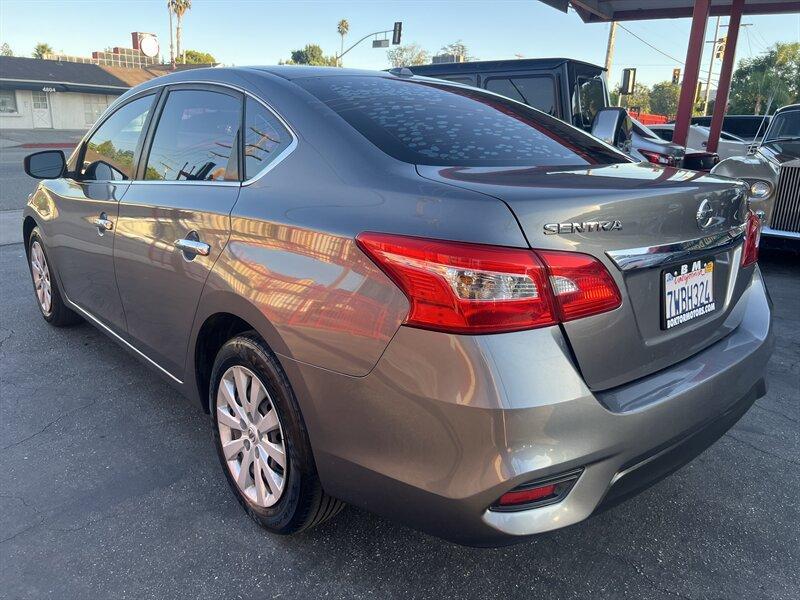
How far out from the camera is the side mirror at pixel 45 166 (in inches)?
152

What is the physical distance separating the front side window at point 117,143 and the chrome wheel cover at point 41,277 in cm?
101

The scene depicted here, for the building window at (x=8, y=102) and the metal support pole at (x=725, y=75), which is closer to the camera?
the metal support pole at (x=725, y=75)

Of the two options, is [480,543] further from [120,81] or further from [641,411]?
[120,81]

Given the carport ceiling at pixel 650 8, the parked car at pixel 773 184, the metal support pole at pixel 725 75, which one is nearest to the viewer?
the parked car at pixel 773 184

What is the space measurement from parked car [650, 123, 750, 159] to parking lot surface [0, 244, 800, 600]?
1184 centimetres

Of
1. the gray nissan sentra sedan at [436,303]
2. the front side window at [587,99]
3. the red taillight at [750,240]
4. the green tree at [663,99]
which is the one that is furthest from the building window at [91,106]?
the green tree at [663,99]

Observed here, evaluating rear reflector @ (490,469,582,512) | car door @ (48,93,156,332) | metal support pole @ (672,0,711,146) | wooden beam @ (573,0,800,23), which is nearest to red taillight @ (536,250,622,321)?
rear reflector @ (490,469,582,512)

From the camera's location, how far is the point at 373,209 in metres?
1.81

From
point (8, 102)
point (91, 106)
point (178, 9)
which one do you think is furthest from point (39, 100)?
point (178, 9)

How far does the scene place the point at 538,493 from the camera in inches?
65.7

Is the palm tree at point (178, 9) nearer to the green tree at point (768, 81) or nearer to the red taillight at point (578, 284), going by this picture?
the green tree at point (768, 81)

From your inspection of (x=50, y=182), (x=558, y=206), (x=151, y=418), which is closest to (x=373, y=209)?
(x=558, y=206)

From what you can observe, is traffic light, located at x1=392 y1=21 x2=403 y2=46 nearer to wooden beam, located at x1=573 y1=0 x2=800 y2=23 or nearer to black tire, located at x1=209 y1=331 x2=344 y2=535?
wooden beam, located at x1=573 y1=0 x2=800 y2=23

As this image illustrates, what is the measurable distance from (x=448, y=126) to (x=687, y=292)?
1.02m
